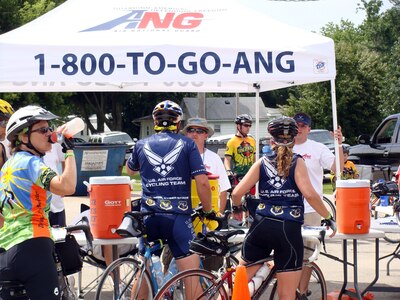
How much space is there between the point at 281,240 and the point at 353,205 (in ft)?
4.23

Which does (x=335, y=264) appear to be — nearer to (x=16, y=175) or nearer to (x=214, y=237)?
(x=214, y=237)

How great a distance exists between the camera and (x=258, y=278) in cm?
681

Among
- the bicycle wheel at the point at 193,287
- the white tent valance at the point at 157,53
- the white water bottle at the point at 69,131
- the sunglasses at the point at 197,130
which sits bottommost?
the bicycle wheel at the point at 193,287

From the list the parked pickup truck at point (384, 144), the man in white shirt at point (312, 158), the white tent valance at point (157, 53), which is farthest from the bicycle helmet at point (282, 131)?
the parked pickup truck at point (384, 144)

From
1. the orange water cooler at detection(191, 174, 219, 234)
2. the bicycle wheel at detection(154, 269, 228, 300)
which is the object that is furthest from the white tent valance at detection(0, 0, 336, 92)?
the bicycle wheel at detection(154, 269, 228, 300)

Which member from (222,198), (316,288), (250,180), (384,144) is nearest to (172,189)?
(250,180)

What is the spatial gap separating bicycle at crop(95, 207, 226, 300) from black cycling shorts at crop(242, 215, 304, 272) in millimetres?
520

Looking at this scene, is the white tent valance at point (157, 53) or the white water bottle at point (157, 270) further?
the white tent valance at point (157, 53)

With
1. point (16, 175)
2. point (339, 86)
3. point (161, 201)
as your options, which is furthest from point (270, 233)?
point (339, 86)

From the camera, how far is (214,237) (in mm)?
6641

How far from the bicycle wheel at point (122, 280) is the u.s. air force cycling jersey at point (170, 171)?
508mm

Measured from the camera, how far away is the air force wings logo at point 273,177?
6.69m

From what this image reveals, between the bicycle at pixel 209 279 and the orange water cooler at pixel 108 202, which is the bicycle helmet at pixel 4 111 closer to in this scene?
the orange water cooler at pixel 108 202

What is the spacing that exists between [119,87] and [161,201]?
478 cm
